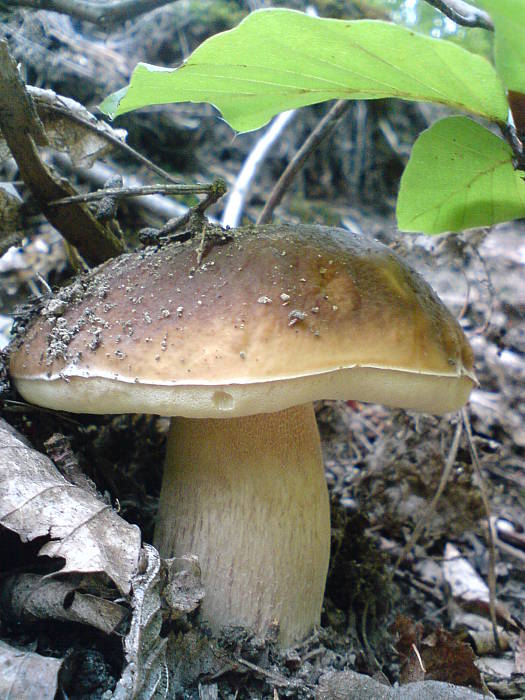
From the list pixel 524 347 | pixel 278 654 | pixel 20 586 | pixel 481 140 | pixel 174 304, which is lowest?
pixel 524 347

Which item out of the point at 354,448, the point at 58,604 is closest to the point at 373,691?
the point at 58,604

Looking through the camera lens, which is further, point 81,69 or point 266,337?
point 81,69

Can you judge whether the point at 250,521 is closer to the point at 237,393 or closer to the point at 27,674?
the point at 237,393

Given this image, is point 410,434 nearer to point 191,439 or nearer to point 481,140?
point 191,439

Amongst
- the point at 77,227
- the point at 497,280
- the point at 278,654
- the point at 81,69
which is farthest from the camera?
the point at 497,280

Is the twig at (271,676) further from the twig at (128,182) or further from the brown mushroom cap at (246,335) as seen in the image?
the twig at (128,182)

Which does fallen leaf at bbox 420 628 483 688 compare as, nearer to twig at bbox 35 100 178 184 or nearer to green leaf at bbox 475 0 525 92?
green leaf at bbox 475 0 525 92

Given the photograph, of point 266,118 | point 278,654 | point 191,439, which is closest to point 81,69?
point 266,118
